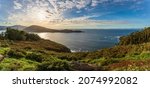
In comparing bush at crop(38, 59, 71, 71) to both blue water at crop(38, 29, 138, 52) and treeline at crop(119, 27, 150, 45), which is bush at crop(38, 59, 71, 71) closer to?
blue water at crop(38, 29, 138, 52)

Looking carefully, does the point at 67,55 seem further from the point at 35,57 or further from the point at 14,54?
the point at 14,54

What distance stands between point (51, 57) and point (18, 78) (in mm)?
2078

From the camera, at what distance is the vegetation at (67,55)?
64.4 feet

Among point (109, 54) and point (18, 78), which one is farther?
point (109, 54)

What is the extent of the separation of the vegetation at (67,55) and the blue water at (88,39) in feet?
0.47

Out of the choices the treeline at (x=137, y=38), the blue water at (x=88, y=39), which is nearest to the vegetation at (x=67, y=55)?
the treeline at (x=137, y=38)

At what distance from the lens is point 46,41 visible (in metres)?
20.8

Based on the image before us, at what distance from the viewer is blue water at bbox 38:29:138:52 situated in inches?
811

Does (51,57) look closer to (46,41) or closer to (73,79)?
(46,41)

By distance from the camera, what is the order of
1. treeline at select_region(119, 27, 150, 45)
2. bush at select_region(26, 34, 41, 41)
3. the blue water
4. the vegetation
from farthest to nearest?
bush at select_region(26, 34, 41, 41), treeline at select_region(119, 27, 150, 45), the blue water, the vegetation

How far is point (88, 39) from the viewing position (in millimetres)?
20781

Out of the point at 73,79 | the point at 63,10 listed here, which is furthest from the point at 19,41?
the point at 73,79

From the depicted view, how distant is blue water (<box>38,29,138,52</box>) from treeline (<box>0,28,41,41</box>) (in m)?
0.39

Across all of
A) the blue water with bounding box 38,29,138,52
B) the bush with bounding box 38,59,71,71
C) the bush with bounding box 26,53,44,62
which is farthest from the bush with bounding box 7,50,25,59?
the bush with bounding box 38,59,71,71
